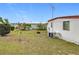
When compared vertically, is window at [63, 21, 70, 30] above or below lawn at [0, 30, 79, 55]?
→ above

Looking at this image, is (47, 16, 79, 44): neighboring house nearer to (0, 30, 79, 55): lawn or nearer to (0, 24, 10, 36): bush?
(0, 30, 79, 55): lawn

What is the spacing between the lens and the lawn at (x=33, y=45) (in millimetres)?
3963

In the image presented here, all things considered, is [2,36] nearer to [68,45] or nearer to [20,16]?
[20,16]

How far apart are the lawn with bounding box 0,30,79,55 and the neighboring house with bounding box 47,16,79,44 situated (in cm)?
8

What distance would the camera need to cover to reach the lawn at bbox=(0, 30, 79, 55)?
13.0 ft

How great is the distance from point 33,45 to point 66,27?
1.75ft

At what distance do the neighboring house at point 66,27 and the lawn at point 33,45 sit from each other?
83 mm

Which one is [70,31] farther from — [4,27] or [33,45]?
[4,27]

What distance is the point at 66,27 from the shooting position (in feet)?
13.3

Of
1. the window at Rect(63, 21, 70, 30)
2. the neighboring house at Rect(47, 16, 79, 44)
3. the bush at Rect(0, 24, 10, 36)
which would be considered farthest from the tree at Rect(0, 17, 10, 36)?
the window at Rect(63, 21, 70, 30)

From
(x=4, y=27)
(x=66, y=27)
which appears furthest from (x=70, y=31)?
(x=4, y=27)

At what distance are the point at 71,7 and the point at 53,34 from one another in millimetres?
474

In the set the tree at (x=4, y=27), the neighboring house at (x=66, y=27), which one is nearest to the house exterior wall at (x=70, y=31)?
the neighboring house at (x=66, y=27)

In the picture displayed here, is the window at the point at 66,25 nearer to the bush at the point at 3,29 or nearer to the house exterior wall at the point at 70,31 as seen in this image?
the house exterior wall at the point at 70,31
